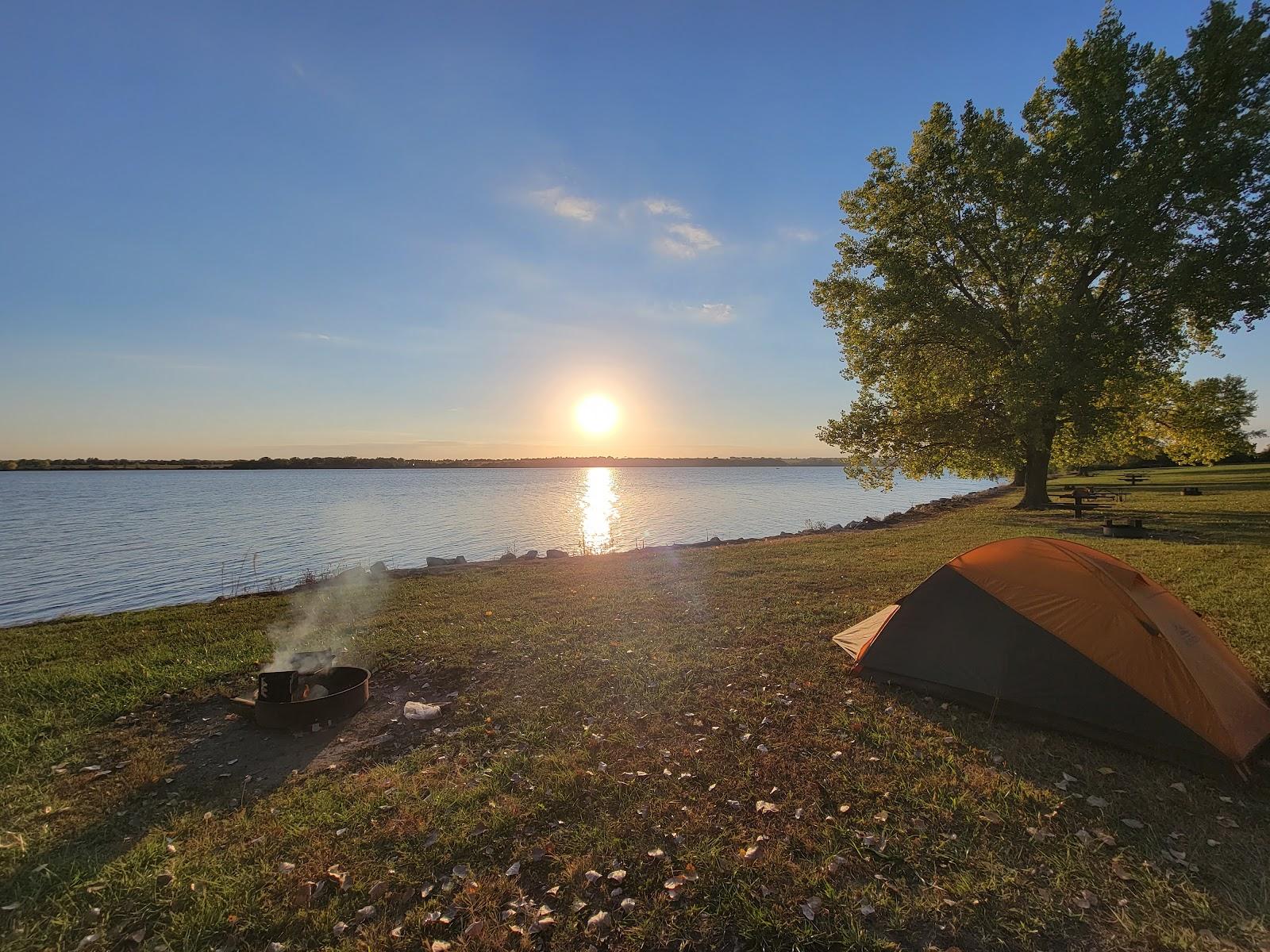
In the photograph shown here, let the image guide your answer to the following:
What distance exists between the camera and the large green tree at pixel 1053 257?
1947cm

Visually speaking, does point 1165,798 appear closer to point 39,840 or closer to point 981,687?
point 981,687

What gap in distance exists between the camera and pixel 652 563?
18.5m

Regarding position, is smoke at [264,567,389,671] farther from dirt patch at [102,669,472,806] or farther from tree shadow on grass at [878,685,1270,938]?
tree shadow on grass at [878,685,1270,938]

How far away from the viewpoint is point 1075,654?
237 inches

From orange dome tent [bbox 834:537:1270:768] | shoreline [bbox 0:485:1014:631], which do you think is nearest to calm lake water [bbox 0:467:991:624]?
shoreline [bbox 0:485:1014:631]

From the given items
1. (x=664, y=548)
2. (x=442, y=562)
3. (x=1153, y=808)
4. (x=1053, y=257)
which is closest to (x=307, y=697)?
(x=1153, y=808)

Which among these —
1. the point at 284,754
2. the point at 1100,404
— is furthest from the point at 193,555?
the point at 1100,404

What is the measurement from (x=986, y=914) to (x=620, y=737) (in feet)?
11.7

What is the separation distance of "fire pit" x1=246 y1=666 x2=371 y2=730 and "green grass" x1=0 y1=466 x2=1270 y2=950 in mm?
297

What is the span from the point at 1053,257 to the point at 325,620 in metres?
29.7

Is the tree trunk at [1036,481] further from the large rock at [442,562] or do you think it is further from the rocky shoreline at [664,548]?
the large rock at [442,562]

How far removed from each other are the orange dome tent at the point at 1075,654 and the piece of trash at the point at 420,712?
572 centimetres

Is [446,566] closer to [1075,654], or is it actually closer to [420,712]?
[420,712]

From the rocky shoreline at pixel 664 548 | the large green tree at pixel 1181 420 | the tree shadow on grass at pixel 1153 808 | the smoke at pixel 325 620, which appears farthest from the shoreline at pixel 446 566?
the tree shadow on grass at pixel 1153 808
